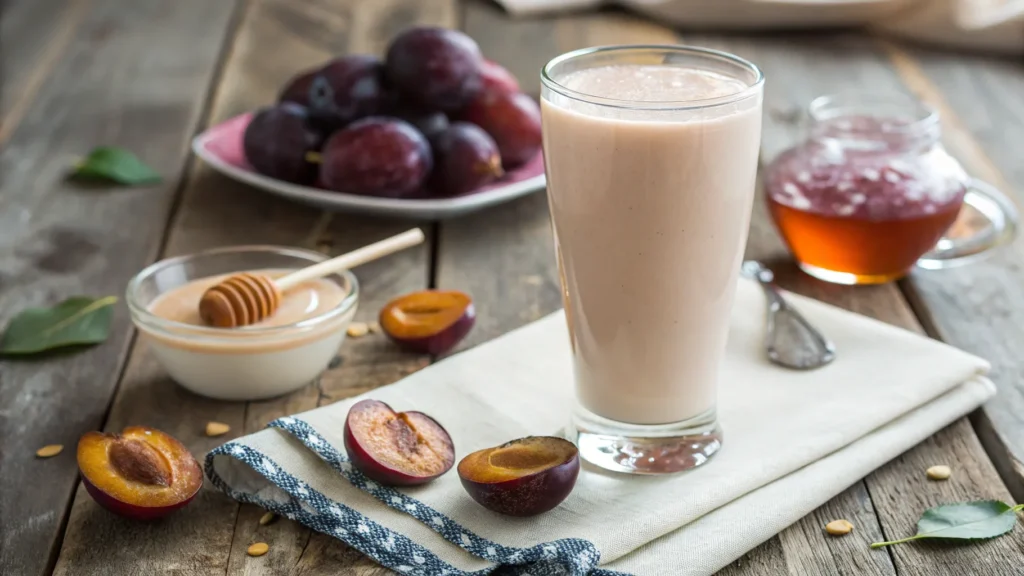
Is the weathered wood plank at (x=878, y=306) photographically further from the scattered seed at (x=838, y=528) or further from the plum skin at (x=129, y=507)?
the plum skin at (x=129, y=507)

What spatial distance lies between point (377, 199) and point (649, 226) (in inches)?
27.6

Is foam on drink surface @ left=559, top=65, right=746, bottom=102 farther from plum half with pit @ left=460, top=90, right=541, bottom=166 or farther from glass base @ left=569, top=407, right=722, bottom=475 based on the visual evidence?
plum half with pit @ left=460, top=90, right=541, bottom=166

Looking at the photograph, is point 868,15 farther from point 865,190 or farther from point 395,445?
point 395,445

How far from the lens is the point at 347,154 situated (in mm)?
1641

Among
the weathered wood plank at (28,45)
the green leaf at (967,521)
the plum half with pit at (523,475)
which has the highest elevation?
the plum half with pit at (523,475)

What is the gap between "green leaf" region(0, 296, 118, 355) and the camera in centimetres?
139

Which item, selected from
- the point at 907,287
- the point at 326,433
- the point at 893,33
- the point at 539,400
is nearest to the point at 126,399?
the point at 326,433

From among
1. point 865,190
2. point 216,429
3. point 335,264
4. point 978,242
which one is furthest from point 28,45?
point 978,242

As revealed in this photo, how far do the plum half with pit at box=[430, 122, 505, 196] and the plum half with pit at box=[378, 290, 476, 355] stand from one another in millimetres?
313

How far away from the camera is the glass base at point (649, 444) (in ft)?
3.66

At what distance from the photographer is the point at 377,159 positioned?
1631 millimetres

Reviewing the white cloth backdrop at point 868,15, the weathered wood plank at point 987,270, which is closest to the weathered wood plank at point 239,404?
the weathered wood plank at point 987,270

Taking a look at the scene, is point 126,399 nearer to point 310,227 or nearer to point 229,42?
point 310,227

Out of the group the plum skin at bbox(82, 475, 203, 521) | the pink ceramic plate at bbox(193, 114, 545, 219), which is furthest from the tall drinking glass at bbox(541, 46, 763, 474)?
the pink ceramic plate at bbox(193, 114, 545, 219)
